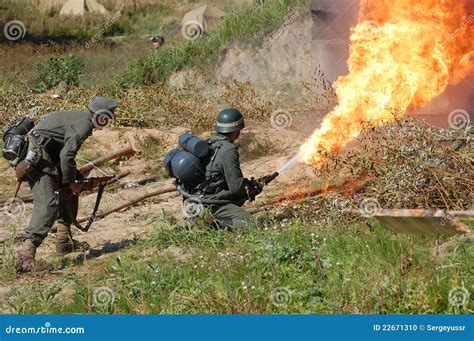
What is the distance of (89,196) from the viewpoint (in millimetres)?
11844

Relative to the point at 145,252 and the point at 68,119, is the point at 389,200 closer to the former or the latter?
the point at 145,252

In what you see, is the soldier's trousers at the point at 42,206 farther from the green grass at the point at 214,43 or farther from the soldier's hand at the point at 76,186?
the green grass at the point at 214,43

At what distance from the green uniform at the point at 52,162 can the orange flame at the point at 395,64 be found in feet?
9.59

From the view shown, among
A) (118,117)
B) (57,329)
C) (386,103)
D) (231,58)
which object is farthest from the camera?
(231,58)

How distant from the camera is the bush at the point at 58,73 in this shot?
71.7ft

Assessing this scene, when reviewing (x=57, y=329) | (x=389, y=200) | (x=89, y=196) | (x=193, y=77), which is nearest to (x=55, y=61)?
(x=193, y=77)

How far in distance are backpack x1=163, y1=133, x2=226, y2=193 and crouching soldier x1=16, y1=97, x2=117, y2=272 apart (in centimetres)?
92

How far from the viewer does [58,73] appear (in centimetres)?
2203

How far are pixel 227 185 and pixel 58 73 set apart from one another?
1496 cm

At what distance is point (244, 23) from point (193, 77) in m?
1.94

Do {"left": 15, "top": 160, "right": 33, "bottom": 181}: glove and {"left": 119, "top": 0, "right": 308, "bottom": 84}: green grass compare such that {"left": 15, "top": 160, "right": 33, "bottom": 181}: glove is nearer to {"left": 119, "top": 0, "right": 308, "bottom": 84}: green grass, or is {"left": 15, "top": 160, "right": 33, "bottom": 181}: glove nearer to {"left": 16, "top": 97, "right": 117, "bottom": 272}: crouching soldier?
{"left": 16, "top": 97, "right": 117, "bottom": 272}: crouching soldier
